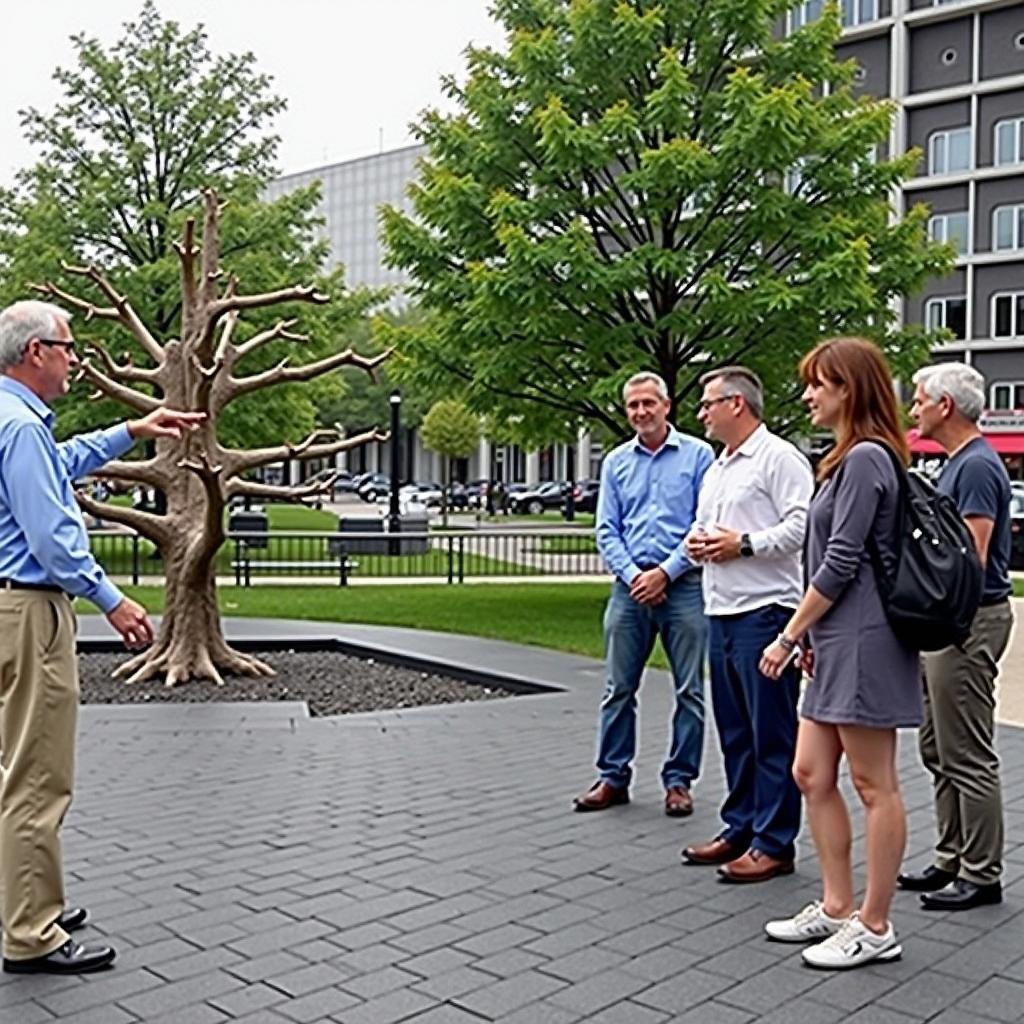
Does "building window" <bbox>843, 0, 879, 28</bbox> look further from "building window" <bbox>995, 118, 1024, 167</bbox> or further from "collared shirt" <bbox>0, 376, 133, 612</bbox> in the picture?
"collared shirt" <bbox>0, 376, 133, 612</bbox>

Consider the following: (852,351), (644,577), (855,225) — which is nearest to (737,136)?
(855,225)

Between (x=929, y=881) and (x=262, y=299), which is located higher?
(x=262, y=299)

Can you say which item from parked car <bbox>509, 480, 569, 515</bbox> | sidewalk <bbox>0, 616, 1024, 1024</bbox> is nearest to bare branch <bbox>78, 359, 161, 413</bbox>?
sidewalk <bbox>0, 616, 1024, 1024</bbox>

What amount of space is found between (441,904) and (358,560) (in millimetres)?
20005

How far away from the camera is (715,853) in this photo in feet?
18.5

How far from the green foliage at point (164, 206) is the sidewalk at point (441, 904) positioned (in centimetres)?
1776

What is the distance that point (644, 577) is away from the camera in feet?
20.4

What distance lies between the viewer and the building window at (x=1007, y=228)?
49750mm

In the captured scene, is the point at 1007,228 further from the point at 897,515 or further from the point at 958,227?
the point at 897,515

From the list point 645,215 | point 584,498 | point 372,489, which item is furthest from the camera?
point 372,489

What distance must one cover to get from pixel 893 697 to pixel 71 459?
9.93 ft

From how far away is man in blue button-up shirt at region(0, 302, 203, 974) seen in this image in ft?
13.8

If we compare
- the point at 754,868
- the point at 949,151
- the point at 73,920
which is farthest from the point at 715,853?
the point at 949,151

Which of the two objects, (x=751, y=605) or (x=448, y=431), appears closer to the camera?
(x=751, y=605)
